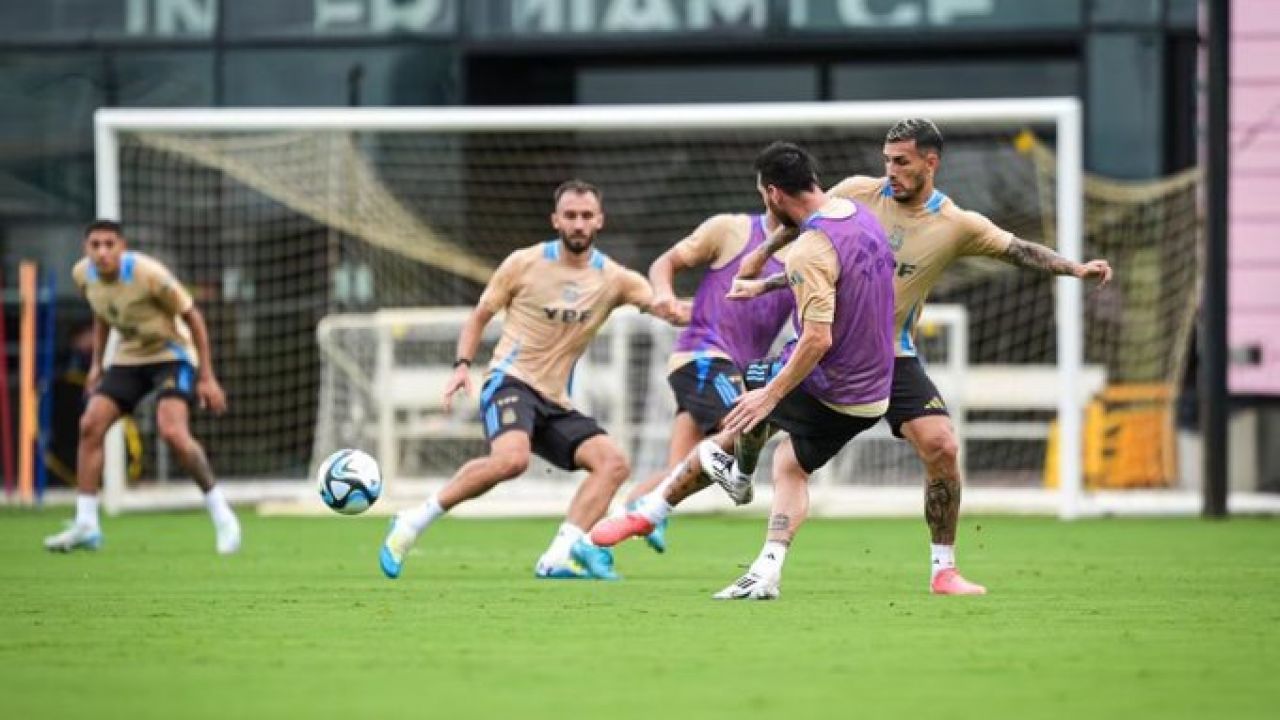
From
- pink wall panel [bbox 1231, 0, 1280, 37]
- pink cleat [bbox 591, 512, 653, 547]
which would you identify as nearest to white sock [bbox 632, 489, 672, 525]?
pink cleat [bbox 591, 512, 653, 547]

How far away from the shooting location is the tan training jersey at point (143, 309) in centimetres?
1527

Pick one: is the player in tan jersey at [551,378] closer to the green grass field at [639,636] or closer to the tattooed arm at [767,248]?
the green grass field at [639,636]

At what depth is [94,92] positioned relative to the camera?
23531 mm

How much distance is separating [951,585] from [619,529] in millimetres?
1526

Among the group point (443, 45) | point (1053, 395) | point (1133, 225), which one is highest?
point (443, 45)

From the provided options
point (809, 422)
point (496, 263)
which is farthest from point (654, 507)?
point (496, 263)

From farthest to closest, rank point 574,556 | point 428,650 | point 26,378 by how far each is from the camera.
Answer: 1. point 26,378
2. point 574,556
3. point 428,650

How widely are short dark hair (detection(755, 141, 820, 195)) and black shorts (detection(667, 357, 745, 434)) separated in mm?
3180

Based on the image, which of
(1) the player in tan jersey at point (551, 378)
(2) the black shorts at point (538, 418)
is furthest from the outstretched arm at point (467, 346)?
(2) the black shorts at point (538, 418)

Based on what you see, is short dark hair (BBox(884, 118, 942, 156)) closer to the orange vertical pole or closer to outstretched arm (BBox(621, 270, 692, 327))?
outstretched arm (BBox(621, 270, 692, 327))

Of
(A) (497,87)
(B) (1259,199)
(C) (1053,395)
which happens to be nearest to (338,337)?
(A) (497,87)

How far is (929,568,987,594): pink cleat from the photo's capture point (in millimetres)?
11062

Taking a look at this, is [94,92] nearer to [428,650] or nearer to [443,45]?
[443,45]

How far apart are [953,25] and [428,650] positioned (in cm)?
1514
